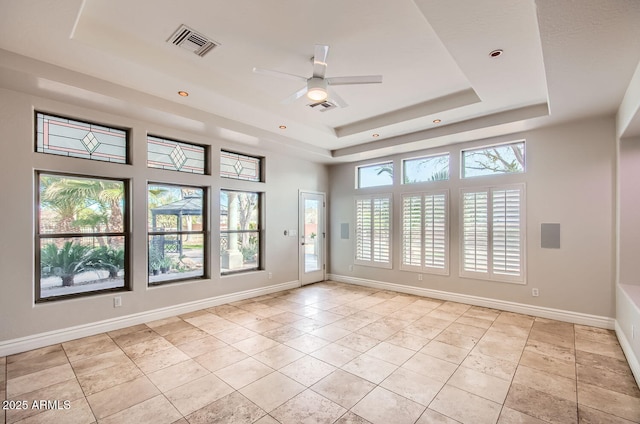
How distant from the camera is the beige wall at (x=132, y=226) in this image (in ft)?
10.5

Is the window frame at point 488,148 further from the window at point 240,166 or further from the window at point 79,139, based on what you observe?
the window at point 79,139

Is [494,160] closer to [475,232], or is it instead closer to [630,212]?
[475,232]

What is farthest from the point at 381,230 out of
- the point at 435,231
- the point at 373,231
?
the point at 435,231

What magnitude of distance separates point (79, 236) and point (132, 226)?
58 centimetres

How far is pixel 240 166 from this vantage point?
561cm

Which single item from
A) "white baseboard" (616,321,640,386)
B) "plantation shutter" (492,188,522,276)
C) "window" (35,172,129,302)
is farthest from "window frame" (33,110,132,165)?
"white baseboard" (616,321,640,386)

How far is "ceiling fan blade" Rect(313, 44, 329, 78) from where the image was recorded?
8.26ft

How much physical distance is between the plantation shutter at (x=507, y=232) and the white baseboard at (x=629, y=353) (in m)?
1.28

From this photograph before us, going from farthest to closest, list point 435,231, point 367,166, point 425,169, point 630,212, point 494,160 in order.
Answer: point 367,166
point 425,169
point 435,231
point 494,160
point 630,212

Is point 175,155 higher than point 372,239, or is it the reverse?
point 175,155

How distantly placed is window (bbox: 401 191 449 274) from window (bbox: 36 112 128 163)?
4.87 m

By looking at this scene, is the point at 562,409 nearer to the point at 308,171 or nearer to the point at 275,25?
the point at 275,25

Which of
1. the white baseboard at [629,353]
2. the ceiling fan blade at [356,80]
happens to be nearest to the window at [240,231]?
the ceiling fan blade at [356,80]

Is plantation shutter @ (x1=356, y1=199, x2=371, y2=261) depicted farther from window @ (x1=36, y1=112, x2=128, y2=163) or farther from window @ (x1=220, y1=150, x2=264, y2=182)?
window @ (x1=36, y1=112, x2=128, y2=163)
